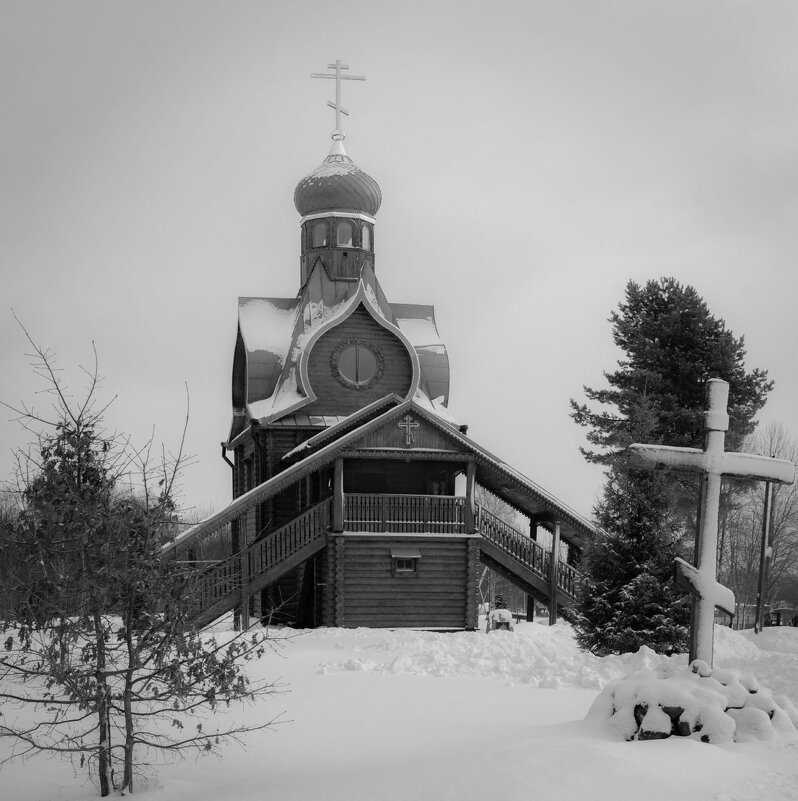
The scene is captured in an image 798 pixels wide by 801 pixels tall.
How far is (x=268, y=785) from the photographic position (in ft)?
27.9

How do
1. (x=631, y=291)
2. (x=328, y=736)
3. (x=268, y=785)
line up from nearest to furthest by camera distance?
1. (x=268, y=785)
2. (x=328, y=736)
3. (x=631, y=291)

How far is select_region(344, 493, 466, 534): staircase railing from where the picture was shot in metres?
24.8

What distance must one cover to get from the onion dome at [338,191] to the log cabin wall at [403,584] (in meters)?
10.5

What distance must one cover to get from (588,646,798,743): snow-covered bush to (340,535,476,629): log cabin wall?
15.5 metres

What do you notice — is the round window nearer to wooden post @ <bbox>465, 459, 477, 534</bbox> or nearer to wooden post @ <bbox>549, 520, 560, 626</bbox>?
wooden post @ <bbox>465, 459, 477, 534</bbox>

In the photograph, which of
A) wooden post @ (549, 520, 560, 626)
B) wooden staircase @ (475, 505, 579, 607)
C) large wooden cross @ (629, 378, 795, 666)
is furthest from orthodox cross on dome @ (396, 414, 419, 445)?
large wooden cross @ (629, 378, 795, 666)

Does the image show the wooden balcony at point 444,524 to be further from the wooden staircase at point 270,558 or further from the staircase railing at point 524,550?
the wooden staircase at point 270,558

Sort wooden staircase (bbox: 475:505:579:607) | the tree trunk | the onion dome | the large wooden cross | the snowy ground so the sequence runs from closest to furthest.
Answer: the snowy ground, the tree trunk, the large wooden cross, wooden staircase (bbox: 475:505:579:607), the onion dome

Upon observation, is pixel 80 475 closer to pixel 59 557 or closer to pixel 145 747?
pixel 59 557

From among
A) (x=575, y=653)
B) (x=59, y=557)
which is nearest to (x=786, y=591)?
(x=575, y=653)

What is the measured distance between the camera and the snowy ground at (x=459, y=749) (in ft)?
24.6

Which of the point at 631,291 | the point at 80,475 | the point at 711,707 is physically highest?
the point at 631,291

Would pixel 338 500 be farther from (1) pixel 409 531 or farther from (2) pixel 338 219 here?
(2) pixel 338 219

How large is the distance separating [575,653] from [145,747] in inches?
296
